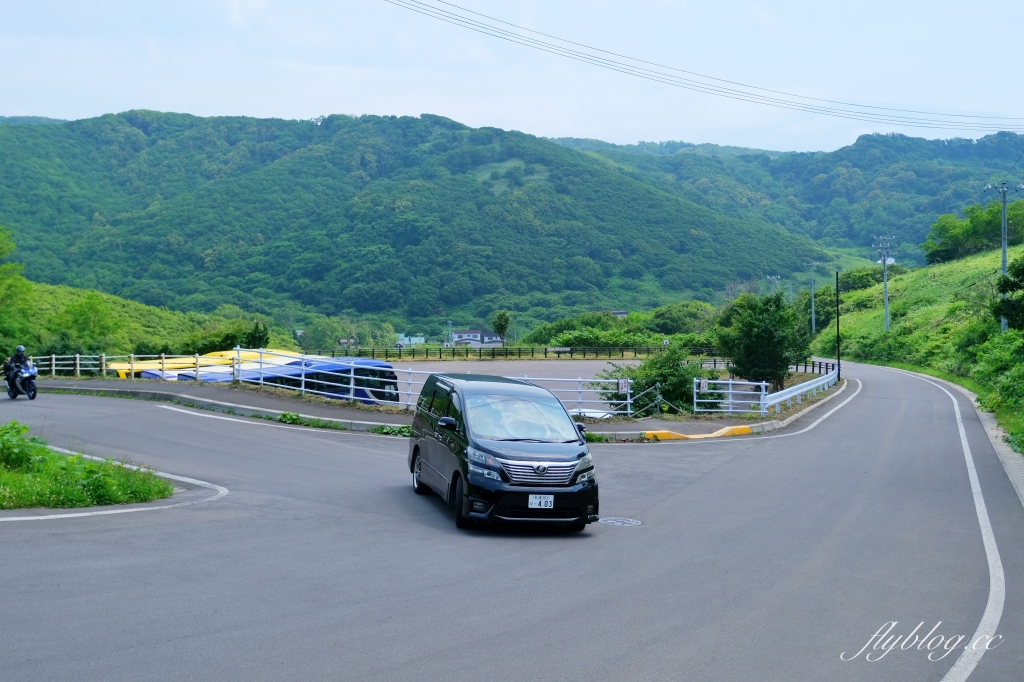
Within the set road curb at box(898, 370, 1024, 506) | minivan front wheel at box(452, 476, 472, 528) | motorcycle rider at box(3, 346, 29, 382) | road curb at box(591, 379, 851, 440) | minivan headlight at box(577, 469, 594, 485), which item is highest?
motorcycle rider at box(3, 346, 29, 382)

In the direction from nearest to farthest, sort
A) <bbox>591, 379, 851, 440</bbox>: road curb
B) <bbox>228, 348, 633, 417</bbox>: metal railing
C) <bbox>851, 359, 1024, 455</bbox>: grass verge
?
<bbox>591, 379, 851, 440</bbox>: road curb, <bbox>851, 359, 1024, 455</bbox>: grass verge, <bbox>228, 348, 633, 417</bbox>: metal railing

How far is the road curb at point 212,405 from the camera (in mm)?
21406

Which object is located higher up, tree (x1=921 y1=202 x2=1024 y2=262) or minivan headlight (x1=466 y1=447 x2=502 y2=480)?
tree (x1=921 y1=202 x2=1024 y2=262)

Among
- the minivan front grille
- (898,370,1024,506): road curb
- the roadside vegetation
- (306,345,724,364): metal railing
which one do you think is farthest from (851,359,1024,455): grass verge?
the roadside vegetation

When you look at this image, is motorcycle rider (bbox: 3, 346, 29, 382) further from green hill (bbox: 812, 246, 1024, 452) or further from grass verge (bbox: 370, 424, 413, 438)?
green hill (bbox: 812, 246, 1024, 452)

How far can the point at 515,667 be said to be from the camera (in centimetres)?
567

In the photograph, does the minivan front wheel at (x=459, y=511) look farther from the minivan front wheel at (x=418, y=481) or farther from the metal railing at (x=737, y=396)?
the metal railing at (x=737, y=396)

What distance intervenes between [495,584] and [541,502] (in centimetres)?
275

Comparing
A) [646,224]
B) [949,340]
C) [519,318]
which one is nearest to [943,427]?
[949,340]

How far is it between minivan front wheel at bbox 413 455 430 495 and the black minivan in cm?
2

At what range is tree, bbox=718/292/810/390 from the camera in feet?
141

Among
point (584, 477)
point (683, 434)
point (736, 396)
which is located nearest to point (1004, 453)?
point (683, 434)

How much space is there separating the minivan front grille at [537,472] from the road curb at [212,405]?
10.9 m

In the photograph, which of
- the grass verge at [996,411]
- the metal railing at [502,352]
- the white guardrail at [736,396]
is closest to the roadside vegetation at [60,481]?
the white guardrail at [736,396]
